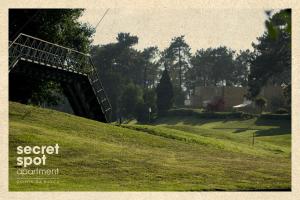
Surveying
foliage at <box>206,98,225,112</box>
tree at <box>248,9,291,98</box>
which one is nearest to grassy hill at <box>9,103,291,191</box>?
foliage at <box>206,98,225,112</box>

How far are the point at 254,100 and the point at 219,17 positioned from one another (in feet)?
41.7

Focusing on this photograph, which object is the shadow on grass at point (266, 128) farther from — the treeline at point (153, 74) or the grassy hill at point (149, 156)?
the treeline at point (153, 74)

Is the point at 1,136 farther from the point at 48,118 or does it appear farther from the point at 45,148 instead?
the point at 48,118

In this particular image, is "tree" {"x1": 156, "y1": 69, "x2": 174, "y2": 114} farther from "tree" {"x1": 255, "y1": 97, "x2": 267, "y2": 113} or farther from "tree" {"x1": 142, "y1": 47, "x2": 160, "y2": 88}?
"tree" {"x1": 255, "y1": 97, "x2": 267, "y2": 113}

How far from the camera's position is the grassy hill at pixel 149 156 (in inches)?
661

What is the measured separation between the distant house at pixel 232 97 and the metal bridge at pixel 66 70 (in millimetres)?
6557

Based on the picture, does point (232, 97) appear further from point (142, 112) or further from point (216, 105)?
point (142, 112)

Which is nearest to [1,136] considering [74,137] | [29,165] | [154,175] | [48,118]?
[29,165]

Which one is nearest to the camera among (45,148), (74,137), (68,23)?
(45,148)

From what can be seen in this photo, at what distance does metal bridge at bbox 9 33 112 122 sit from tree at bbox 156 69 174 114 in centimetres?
450

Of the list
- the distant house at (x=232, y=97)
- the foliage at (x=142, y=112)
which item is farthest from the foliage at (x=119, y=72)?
the distant house at (x=232, y=97)

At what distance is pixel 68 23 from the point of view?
1374 inches

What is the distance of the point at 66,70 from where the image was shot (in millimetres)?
31719
